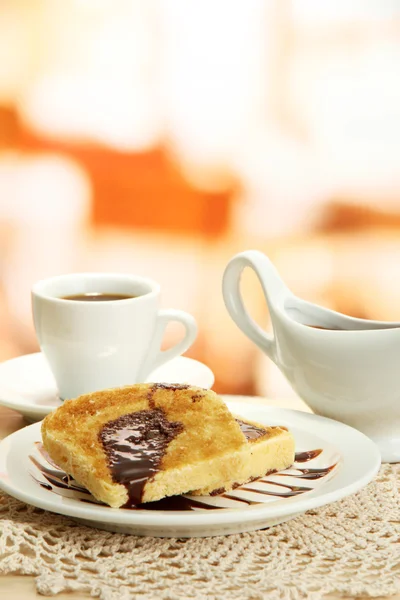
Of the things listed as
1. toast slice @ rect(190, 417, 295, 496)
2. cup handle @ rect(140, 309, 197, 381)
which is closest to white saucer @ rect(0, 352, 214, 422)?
cup handle @ rect(140, 309, 197, 381)

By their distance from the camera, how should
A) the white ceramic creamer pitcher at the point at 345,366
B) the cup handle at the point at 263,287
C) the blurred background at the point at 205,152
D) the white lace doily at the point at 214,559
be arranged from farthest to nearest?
the blurred background at the point at 205,152 < the cup handle at the point at 263,287 < the white ceramic creamer pitcher at the point at 345,366 < the white lace doily at the point at 214,559

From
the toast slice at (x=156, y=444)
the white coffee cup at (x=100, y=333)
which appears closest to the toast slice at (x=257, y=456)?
the toast slice at (x=156, y=444)

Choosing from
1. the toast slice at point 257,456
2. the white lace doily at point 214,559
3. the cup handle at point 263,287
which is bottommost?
the white lace doily at point 214,559

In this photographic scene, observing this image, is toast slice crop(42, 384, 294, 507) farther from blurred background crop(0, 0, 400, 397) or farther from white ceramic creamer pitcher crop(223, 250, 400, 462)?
blurred background crop(0, 0, 400, 397)

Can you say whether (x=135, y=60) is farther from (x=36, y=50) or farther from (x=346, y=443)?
(x=346, y=443)

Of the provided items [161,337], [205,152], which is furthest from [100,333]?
[205,152]

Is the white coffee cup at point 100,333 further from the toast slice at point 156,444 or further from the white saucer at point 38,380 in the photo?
the toast slice at point 156,444

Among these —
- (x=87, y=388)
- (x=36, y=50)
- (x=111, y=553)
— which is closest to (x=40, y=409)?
(x=87, y=388)

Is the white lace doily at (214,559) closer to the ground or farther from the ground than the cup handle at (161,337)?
closer to the ground
